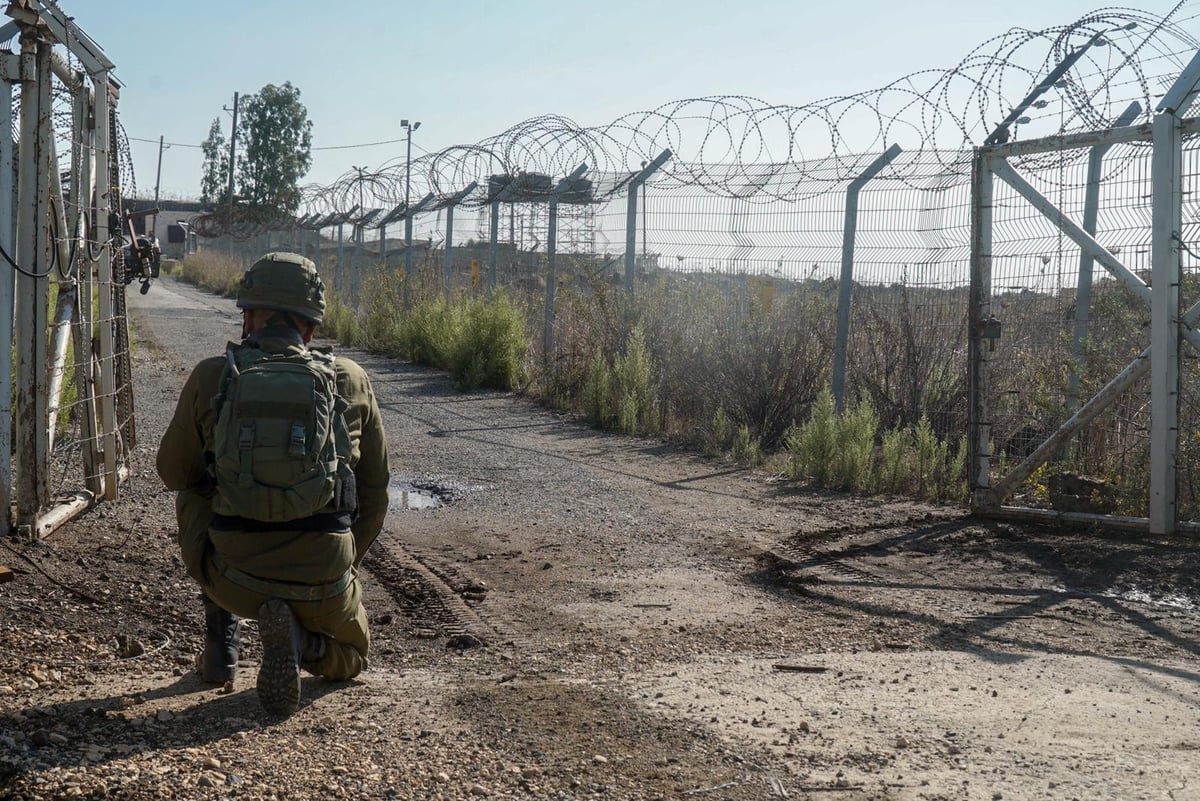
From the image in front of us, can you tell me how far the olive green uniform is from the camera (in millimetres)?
3648

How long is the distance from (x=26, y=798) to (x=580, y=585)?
301 centimetres

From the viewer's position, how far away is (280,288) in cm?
376

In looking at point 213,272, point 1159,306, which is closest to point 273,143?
point 213,272

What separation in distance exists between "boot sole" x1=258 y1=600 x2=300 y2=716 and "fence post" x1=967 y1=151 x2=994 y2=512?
491cm

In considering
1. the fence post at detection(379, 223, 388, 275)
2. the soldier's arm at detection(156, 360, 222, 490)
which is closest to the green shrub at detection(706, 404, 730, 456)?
the soldier's arm at detection(156, 360, 222, 490)

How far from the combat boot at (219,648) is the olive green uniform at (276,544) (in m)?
0.13

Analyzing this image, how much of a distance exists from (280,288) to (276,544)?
78 cm

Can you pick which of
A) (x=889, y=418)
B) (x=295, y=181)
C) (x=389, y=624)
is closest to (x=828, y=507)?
(x=889, y=418)

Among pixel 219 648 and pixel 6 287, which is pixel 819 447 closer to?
pixel 6 287

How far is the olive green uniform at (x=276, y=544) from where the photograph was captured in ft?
12.0

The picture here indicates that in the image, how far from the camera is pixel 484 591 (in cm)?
556

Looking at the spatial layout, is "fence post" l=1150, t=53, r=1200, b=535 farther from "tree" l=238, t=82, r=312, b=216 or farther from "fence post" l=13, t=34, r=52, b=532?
"tree" l=238, t=82, r=312, b=216

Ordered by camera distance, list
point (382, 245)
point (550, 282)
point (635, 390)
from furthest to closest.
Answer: point (382, 245) → point (550, 282) → point (635, 390)

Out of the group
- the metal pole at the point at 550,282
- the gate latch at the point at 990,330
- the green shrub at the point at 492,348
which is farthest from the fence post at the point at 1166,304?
the green shrub at the point at 492,348
